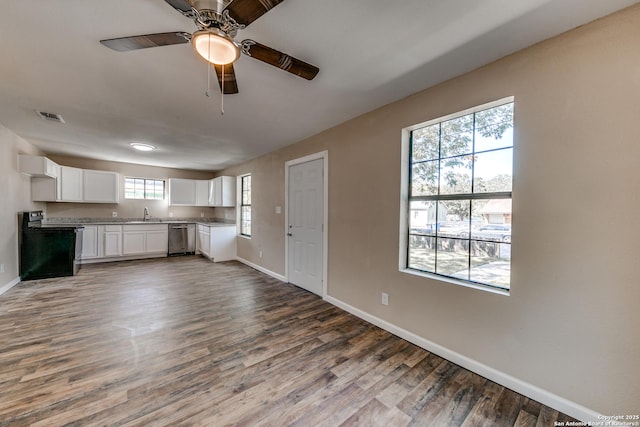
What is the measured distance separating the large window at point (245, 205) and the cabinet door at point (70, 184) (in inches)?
133

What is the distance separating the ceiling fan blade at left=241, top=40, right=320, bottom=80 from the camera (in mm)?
1468

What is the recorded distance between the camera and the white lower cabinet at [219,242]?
569 cm

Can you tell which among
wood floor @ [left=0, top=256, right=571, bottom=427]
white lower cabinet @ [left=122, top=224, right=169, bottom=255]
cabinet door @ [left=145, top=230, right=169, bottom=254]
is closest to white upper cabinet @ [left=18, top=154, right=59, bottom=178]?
white lower cabinet @ [left=122, top=224, right=169, bottom=255]

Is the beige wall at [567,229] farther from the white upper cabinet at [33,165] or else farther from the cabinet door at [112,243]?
the cabinet door at [112,243]

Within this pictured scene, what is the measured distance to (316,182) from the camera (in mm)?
3625

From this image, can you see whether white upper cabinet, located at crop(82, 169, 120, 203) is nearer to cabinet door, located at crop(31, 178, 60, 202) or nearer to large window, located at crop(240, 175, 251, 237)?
cabinet door, located at crop(31, 178, 60, 202)

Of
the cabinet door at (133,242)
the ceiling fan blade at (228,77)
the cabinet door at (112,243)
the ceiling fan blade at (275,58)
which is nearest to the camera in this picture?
the ceiling fan blade at (275,58)

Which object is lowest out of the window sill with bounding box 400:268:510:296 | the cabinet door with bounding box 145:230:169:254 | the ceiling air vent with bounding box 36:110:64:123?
the cabinet door with bounding box 145:230:169:254

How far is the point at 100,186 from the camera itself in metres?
5.63

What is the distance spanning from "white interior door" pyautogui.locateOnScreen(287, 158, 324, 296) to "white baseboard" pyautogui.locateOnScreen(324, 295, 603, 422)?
4.18ft

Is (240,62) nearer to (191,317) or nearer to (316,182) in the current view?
(316,182)

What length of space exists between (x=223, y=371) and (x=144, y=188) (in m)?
6.20

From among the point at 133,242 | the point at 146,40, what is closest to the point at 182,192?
the point at 133,242

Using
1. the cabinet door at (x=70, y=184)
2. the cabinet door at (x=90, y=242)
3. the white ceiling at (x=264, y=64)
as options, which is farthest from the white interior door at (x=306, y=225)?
the cabinet door at (x=70, y=184)
